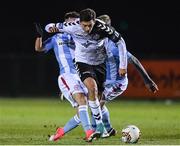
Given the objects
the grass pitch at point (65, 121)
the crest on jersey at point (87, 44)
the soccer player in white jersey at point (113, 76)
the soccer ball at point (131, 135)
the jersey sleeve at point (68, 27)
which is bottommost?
the grass pitch at point (65, 121)

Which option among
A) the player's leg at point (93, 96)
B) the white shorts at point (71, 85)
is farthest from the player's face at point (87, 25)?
the white shorts at point (71, 85)

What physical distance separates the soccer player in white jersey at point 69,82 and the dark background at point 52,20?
672 inches

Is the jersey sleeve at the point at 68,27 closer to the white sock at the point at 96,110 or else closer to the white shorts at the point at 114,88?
the white sock at the point at 96,110

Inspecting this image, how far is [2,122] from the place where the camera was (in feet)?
56.3

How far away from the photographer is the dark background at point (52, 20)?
31281mm

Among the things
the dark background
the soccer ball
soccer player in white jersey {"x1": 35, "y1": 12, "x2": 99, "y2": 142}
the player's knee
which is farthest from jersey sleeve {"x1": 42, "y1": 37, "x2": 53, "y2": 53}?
the dark background

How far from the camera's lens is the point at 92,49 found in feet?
40.7

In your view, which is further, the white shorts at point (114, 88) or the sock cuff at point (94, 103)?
the white shorts at point (114, 88)

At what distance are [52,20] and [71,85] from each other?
2474 cm

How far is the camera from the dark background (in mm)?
31281

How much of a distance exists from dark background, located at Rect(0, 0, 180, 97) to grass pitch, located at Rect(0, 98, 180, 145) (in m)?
6.70

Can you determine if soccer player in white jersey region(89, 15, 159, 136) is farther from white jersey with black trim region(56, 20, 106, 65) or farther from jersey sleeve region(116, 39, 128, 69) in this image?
jersey sleeve region(116, 39, 128, 69)

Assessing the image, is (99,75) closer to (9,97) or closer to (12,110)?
(12,110)

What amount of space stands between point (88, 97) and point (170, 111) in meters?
9.92
